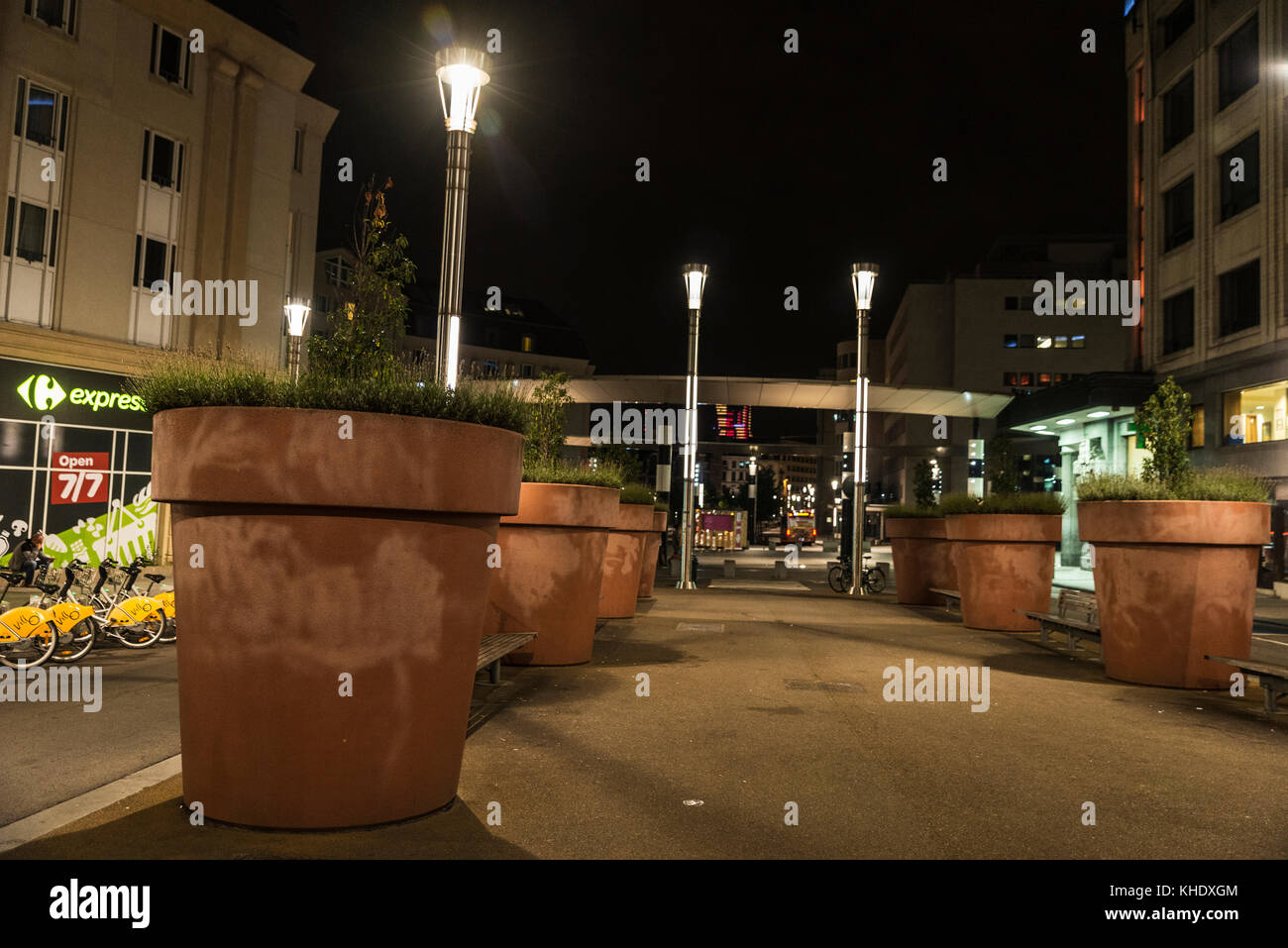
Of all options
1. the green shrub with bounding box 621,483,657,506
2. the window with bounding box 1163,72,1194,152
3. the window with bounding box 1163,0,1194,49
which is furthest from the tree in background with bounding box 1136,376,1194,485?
the window with bounding box 1163,0,1194,49

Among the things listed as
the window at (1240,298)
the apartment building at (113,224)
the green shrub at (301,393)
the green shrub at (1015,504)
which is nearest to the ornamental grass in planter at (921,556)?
the green shrub at (1015,504)

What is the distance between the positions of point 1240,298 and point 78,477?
32996 millimetres

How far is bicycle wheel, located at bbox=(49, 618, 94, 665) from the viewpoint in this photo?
32.4ft

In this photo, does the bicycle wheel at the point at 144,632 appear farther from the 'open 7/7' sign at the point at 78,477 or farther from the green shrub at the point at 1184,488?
the 'open 7/7' sign at the point at 78,477

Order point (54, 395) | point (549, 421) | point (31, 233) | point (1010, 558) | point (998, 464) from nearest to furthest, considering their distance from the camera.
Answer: point (1010, 558)
point (549, 421)
point (31, 233)
point (54, 395)
point (998, 464)

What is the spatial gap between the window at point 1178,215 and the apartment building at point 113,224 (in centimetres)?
2931

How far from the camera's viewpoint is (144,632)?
11.3m

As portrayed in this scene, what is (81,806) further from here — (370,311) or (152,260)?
(152,260)

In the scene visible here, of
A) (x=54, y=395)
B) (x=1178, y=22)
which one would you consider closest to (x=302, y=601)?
(x=54, y=395)

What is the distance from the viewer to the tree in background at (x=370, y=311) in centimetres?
530

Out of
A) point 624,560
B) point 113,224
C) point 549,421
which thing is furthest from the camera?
point 113,224

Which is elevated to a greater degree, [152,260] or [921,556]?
[152,260]
